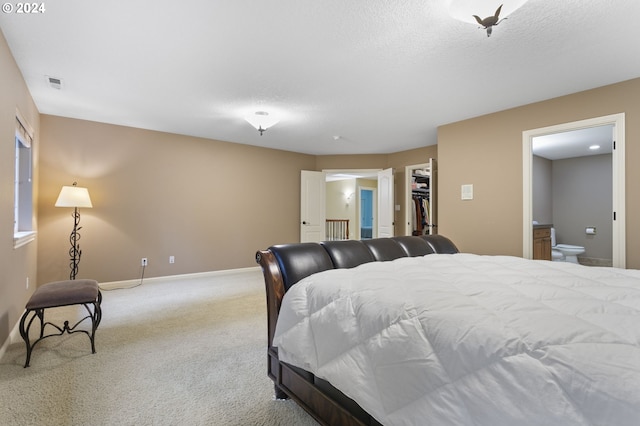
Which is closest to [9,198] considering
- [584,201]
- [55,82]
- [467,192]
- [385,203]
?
[55,82]

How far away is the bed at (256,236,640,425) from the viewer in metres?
0.69

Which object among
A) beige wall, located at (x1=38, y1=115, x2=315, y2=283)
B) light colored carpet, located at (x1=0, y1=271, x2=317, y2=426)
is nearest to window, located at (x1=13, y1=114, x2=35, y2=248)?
beige wall, located at (x1=38, y1=115, x2=315, y2=283)

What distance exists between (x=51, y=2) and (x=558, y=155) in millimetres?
7580

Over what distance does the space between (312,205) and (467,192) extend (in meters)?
3.11

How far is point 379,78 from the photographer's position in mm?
2893

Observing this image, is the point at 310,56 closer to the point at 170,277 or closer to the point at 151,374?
the point at 151,374

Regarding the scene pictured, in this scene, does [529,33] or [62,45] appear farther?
[62,45]

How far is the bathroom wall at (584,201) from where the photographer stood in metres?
5.63

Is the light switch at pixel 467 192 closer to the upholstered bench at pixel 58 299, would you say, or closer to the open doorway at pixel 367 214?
the upholstered bench at pixel 58 299

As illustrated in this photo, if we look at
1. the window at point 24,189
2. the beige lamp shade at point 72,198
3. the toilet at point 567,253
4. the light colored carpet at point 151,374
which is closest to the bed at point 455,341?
the light colored carpet at point 151,374

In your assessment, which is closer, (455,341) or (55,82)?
(455,341)

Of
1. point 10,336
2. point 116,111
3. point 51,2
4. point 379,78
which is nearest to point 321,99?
point 379,78

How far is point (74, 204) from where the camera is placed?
3.68m

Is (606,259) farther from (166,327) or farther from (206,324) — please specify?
(166,327)
